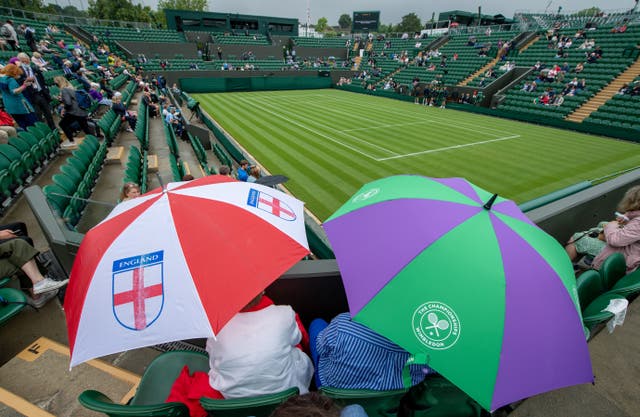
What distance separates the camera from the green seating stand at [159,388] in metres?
1.54

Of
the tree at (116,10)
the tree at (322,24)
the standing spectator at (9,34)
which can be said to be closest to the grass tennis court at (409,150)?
the standing spectator at (9,34)

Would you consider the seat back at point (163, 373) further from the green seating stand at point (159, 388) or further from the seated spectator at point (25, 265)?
the seated spectator at point (25, 265)

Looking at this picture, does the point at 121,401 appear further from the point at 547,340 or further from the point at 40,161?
the point at 40,161

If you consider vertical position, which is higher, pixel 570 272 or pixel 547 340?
pixel 570 272

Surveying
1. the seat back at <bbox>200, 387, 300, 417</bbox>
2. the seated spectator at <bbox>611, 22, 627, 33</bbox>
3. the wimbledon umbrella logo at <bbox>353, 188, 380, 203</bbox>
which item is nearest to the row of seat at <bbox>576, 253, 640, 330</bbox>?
the wimbledon umbrella logo at <bbox>353, 188, 380, 203</bbox>

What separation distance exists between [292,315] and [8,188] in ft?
19.0

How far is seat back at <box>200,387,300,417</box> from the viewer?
5.06 ft

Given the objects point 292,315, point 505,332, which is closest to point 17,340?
point 292,315

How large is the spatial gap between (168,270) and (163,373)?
117cm

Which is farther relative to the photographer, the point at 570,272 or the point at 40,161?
the point at 40,161

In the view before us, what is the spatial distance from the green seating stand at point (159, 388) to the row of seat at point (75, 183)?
2252 mm

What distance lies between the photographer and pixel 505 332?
1551mm

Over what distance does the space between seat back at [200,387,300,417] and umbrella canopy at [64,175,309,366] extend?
1.18 feet

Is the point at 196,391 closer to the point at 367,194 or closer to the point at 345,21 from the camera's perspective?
the point at 367,194
